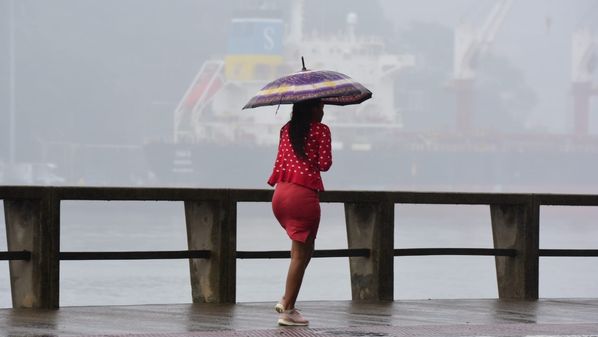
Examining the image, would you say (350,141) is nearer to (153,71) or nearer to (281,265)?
(153,71)

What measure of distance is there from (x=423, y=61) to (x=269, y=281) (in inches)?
3155

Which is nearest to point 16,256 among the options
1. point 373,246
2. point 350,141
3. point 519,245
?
point 373,246

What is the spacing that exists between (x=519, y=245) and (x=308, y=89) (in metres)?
2.53

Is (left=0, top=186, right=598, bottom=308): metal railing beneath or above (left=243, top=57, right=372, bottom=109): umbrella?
beneath

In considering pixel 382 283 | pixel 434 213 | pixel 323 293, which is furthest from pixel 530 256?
pixel 434 213

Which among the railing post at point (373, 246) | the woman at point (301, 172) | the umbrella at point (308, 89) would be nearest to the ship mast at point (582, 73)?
the railing post at point (373, 246)

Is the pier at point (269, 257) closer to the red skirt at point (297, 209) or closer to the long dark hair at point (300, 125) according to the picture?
the red skirt at point (297, 209)

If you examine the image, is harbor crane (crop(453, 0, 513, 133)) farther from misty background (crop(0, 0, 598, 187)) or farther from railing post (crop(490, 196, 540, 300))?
railing post (crop(490, 196, 540, 300))

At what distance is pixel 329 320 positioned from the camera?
5691 mm

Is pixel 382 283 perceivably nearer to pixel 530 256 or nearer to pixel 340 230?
pixel 530 256

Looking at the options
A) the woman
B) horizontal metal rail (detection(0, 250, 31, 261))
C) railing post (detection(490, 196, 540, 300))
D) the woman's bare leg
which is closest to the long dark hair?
the woman

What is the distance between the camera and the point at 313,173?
530 cm

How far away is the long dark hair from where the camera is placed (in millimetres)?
5297

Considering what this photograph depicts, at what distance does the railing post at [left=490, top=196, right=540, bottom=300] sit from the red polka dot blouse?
2329mm
